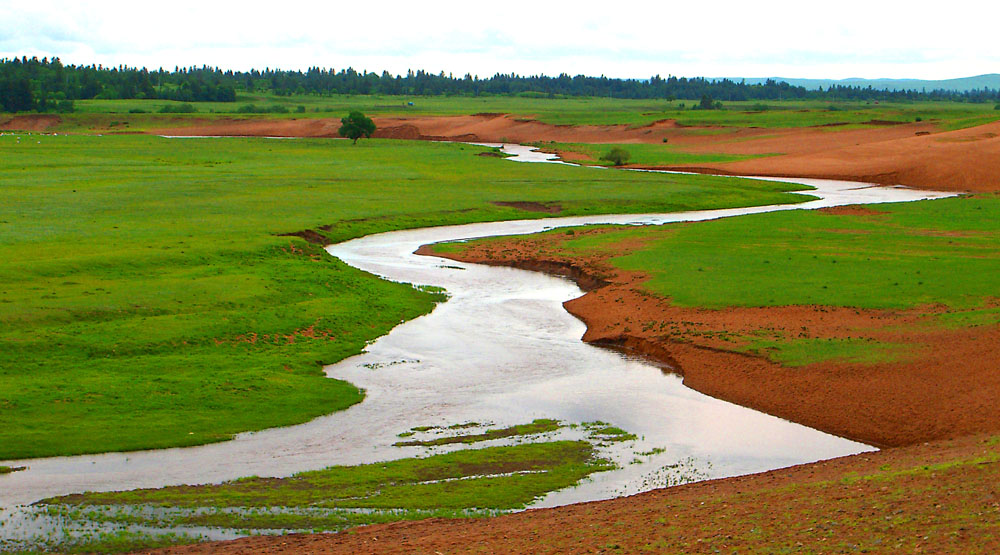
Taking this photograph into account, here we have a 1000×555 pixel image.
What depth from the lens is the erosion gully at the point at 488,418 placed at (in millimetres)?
19000

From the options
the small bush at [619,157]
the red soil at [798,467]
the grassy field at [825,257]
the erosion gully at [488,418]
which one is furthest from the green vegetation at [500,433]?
the small bush at [619,157]

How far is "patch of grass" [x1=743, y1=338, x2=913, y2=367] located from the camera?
2686cm

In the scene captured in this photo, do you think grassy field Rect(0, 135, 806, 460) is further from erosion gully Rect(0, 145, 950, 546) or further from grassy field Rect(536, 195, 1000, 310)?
grassy field Rect(536, 195, 1000, 310)

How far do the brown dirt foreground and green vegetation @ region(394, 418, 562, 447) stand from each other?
476cm

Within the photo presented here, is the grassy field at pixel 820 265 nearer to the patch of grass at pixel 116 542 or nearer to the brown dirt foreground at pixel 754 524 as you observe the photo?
the brown dirt foreground at pixel 754 524

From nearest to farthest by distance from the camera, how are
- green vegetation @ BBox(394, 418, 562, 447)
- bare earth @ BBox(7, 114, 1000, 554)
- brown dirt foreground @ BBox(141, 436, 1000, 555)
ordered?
brown dirt foreground @ BBox(141, 436, 1000, 555)
bare earth @ BBox(7, 114, 1000, 554)
green vegetation @ BBox(394, 418, 562, 447)

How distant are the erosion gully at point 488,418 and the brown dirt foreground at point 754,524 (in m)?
1.92

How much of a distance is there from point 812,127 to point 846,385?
10933 cm

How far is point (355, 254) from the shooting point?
46625mm

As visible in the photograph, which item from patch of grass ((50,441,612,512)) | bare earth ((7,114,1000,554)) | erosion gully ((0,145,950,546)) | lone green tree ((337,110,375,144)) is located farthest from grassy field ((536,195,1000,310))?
lone green tree ((337,110,375,144))

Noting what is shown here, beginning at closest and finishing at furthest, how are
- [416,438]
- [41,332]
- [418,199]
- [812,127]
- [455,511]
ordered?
[455,511] < [416,438] < [41,332] < [418,199] < [812,127]

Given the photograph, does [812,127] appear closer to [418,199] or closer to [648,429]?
[418,199]

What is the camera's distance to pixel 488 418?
76.3ft

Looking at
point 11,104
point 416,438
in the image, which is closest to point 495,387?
point 416,438
